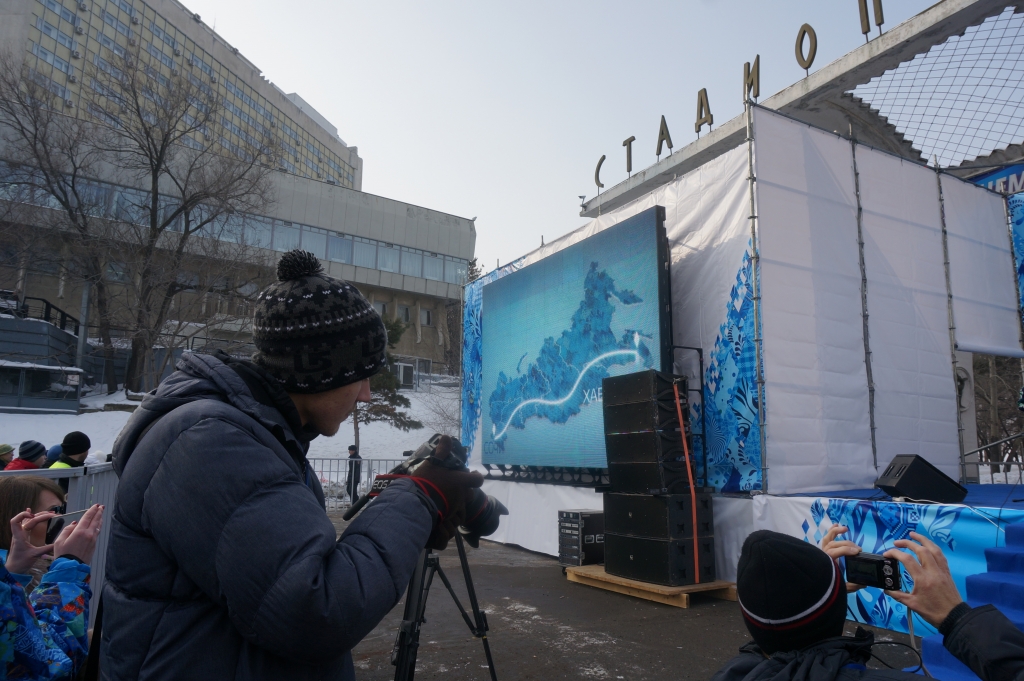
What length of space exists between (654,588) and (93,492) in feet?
15.5

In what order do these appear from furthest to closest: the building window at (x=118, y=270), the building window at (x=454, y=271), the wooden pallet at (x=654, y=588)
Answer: the building window at (x=454, y=271), the building window at (x=118, y=270), the wooden pallet at (x=654, y=588)

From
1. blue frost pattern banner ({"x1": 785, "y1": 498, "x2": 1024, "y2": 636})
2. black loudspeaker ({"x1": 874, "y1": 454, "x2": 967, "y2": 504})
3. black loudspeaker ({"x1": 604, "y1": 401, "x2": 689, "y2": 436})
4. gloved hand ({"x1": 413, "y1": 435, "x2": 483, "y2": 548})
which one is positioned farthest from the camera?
black loudspeaker ({"x1": 604, "y1": 401, "x2": 689, "y2": 436})

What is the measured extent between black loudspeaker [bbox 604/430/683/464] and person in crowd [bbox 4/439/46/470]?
526 centimetres

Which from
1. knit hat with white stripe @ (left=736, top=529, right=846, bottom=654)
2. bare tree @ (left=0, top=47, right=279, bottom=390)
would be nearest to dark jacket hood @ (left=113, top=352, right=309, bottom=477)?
knit hat with white stripe @ (left=736, top=529, right=846, bottom=654)

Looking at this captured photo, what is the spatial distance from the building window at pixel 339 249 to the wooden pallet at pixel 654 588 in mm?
28414

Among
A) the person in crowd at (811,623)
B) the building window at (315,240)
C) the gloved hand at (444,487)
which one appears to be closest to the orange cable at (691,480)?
the person in crowd at (811,623)

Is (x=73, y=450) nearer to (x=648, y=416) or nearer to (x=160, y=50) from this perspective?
(x=648, y=416)

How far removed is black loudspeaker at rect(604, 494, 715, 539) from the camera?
235 inches

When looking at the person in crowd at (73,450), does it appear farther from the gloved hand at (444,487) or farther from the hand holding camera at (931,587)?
the hand holding camera at (931,587)

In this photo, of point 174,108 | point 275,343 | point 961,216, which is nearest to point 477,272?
point 174,108

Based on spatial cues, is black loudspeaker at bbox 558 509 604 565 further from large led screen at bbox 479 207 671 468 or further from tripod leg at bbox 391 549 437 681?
tripod leg at bbox 391 549 437 681

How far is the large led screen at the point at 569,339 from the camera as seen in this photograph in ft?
23.9

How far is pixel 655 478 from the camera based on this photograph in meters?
6.14

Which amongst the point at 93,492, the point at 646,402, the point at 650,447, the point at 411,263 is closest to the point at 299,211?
the point at 411,263
